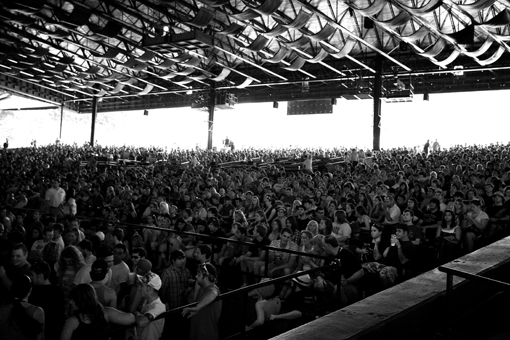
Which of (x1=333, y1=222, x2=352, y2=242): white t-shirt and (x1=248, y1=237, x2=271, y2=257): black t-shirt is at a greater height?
(x1=333, y1=222, x2=352, y2=242): white t-shirt

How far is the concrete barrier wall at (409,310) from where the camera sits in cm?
320

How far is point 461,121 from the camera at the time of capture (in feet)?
109

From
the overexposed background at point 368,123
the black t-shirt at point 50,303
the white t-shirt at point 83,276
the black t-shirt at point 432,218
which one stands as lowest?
the black t-shirt at point 50,303

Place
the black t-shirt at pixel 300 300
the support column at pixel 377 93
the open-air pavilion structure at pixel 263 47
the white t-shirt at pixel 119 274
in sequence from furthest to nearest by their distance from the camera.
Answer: the support column at pixel 377 93 < the open-air pavilion structure at pixel 263 47 < the white t-shirt at pixel 119 274 < the black t-shirt at pixel 300 300

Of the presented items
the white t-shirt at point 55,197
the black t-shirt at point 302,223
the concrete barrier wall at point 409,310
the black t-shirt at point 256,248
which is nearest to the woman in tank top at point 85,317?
the concrete barrier wall at point 409,310

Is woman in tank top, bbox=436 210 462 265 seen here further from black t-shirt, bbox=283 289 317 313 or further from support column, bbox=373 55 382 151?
support column, bbox=373 55 382 151

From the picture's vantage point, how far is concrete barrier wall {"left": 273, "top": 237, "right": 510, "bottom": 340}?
10.5 ft

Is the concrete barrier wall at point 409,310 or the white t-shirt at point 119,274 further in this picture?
the white t-shirt at point 119,274

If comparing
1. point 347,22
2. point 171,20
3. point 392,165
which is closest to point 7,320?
point 392,165

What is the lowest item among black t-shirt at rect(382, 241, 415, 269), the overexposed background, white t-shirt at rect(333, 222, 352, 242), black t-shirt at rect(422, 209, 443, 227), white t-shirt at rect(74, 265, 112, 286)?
white t-shirt at rect(74, 265, 112, 286)

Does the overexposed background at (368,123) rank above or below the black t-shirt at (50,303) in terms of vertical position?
above

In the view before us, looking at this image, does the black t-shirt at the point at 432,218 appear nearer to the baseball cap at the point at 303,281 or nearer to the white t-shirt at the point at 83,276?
the baseball cap at the point at 303,281

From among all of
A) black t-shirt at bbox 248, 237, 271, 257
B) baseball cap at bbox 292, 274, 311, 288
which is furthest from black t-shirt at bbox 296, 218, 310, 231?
baseball cap at bbox 292, 274, 311, 288

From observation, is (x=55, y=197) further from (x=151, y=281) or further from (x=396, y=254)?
(x=396, y=254)
